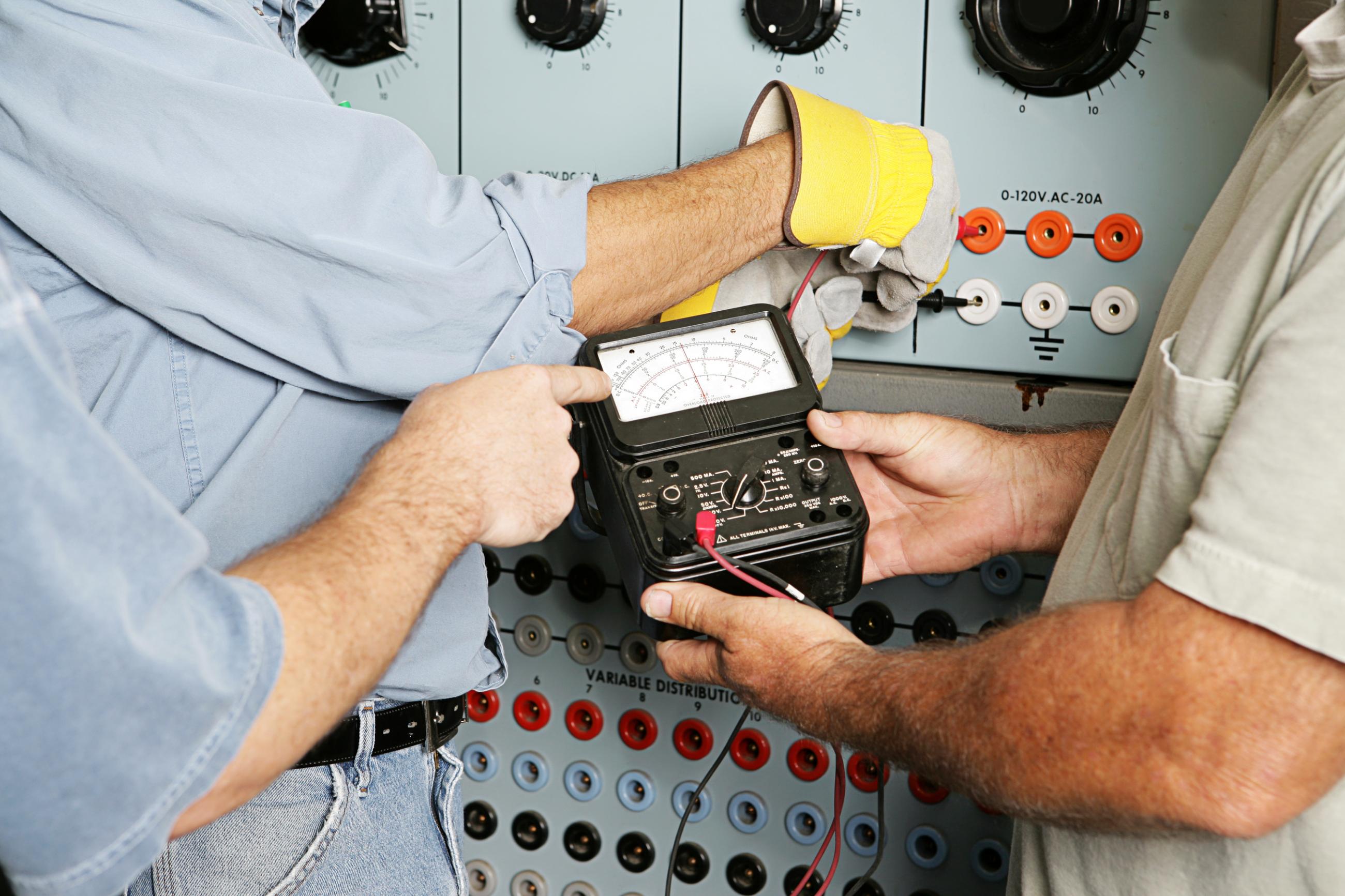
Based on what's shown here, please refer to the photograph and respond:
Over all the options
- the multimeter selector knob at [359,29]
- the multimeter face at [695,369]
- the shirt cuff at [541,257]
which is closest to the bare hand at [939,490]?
the multimeter face at [695,369]

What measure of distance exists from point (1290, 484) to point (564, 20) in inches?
39.0

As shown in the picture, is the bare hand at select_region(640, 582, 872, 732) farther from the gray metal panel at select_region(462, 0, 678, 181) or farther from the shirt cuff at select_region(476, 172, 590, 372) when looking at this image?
the gray metal panel at select_region(462, 0, 678, 181)

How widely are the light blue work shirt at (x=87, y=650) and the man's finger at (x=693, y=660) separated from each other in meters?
0.51

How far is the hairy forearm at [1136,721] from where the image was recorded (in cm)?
62

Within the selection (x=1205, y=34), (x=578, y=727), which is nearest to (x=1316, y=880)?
(x=1205, y=34)

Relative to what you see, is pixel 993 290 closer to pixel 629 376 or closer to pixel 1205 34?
pixel 1205 34

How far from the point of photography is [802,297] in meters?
1.19

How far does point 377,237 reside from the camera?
88 centimetres

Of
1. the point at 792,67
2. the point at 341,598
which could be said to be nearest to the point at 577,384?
the point at 341,598

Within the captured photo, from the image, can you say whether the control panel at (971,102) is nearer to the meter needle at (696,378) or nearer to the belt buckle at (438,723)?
the meter needle at (696,378)

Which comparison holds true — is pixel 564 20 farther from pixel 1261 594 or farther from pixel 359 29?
pixel 1261 594

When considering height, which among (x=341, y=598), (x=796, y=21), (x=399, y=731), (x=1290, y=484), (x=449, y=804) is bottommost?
(x=449, y=804)

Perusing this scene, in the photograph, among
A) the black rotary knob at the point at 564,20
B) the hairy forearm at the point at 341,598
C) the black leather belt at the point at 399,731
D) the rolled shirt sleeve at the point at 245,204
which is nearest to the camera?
the hairy forearm at the point at 341,598

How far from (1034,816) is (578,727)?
2.73ft
